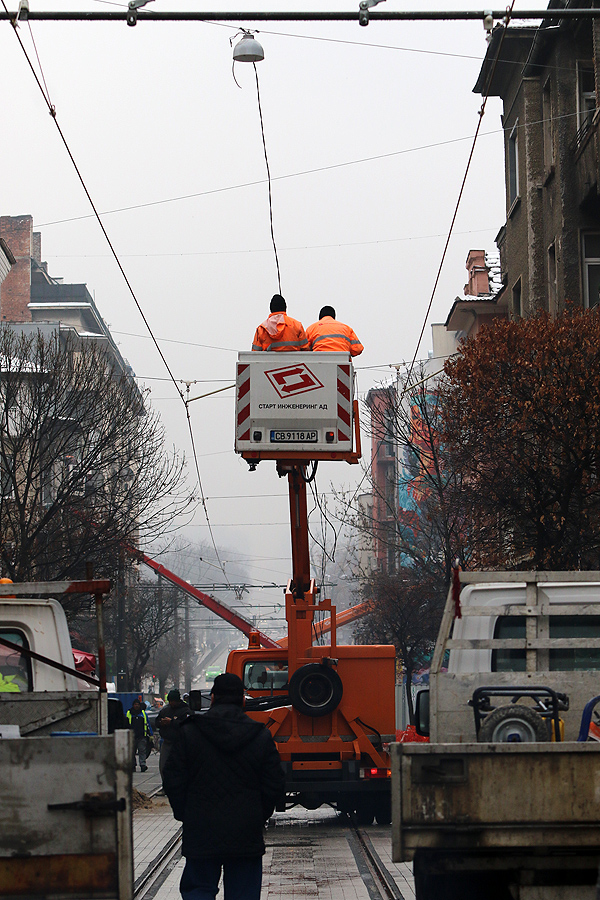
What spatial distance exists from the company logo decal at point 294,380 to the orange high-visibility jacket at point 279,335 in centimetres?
52

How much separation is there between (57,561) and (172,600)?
3246cm

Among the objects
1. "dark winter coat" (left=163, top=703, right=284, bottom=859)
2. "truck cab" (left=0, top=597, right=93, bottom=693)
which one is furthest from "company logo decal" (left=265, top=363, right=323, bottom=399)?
"dark winter coat" (left=163, top=703, right=284, bottom=859)

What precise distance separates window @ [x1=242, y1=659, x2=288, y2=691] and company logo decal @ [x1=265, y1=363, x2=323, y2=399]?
4.05 metres

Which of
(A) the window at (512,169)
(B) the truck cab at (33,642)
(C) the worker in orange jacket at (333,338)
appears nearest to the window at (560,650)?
(B) the truck cab at (33,642)

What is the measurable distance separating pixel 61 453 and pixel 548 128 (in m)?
12.4

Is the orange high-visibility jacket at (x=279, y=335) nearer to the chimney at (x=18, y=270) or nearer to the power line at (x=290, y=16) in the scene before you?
the power line at (x=290, y=16)

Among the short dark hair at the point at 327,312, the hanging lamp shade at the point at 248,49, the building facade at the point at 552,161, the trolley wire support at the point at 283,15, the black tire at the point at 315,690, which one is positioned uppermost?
the building facade at the point at 552,161

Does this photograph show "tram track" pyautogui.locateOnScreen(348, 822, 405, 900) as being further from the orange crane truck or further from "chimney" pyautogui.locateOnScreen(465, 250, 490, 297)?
"chimney" pyautogui.locateOnScreen(465, 250, 490, 297)

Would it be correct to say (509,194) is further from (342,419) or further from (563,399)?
(342,419)

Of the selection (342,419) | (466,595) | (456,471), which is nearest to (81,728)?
(466,595)

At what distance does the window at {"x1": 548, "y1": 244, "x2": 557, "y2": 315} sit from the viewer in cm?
2561

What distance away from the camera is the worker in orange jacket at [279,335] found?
13.0 meters

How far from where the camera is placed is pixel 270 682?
600 inches

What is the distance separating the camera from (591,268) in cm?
2450
